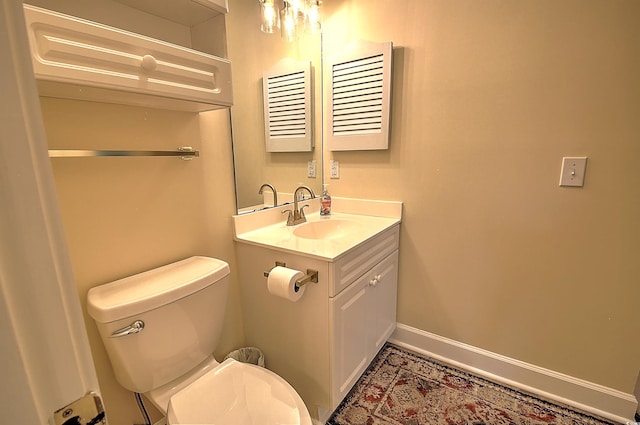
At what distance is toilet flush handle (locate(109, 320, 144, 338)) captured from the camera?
0.90 m

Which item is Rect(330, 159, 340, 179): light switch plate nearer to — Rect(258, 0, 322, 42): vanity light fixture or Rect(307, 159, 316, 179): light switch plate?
Rect(307, 159, 316, 179): light switch plate

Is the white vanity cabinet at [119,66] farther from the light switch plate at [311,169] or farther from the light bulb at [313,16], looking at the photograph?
the light switch plate at [311,169]

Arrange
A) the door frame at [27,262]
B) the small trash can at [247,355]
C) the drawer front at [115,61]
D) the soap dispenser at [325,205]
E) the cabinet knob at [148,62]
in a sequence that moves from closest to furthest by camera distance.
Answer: the door frame at [27,262] → the drawer front at [115,61] → the cabinet knob at [148,62] → the small trash can at [247,355] → the soap dispenser at [325,205]

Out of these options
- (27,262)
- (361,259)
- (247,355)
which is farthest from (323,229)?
(27,262)

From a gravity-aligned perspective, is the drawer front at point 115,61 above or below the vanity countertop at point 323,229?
above

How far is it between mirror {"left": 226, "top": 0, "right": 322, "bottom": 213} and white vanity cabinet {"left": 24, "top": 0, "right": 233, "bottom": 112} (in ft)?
1.18

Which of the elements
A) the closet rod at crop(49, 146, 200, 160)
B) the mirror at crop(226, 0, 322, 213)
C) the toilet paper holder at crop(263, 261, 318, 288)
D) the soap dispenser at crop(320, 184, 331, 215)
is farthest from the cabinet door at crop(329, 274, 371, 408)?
the closet rod at crop(49, 146, 200, 160)

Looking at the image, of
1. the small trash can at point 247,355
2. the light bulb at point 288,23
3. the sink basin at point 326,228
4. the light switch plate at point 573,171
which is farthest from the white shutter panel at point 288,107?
the light switch plate at point 573,171

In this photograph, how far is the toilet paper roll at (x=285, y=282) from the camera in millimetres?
1126

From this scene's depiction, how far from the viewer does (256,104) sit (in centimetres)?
160

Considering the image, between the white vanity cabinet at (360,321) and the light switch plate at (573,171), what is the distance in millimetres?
882

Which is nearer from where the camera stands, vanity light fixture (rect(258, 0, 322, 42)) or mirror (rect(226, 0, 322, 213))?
mirror (rect(226, 0, 322, 213))

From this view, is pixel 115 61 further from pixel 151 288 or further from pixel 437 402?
pixel 437 402

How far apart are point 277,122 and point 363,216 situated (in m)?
0.79
